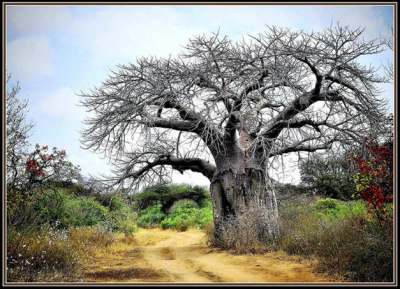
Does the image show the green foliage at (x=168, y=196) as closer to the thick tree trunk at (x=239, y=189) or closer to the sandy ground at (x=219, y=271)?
the thick tree trunk at (x=239, y=189)

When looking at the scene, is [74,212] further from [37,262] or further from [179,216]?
[179,216]

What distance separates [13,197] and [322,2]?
6788mm

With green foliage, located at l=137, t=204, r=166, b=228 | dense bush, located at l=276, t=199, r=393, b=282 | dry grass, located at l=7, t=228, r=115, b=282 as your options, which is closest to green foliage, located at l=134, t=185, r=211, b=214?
green foliage, located at l=137, t=204, r=166, b=228

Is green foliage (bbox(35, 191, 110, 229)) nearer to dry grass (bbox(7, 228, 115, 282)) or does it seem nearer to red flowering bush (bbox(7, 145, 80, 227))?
red flowering bush (bbox(7, 145, 80, 227))

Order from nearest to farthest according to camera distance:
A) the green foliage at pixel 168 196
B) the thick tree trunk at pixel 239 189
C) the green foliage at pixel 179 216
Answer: the thick tree trunk at pixel 239 189 → the green foliage at pixel 179 216 → the green foliage at pixel 168 196

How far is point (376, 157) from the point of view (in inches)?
196

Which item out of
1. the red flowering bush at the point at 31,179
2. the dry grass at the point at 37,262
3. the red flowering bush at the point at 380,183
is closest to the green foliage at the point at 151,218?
the red flowering bush at the point at 31,179

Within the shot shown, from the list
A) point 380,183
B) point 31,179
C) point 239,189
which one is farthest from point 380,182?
point 31,179

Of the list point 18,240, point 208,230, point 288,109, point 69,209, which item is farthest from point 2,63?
point 208,230

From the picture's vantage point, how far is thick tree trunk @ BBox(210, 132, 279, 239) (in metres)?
8.41

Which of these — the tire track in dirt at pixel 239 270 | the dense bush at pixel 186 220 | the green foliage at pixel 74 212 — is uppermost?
the green foliage at pixel 74 212

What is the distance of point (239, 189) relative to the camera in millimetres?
8594

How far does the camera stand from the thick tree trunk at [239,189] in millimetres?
8414

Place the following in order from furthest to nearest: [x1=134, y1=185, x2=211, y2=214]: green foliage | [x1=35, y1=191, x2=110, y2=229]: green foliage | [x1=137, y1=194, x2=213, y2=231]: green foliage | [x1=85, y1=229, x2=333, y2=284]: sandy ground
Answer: [x1=134, y1=185, x2=211, y2=214]: green foliage
[x1=137, y1=194, x2=213, y2=231]: green foliage
[x1=35, y1=191, x2=110, y2=229]: green foliage
[x1=85, y1=229, x2=333, y2=284]: sandy ground
